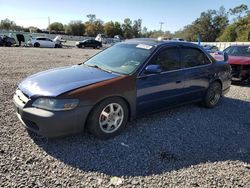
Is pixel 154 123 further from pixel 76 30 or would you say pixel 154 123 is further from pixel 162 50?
pixel 76 30

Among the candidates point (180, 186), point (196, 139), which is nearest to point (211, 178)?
point (180, 186)

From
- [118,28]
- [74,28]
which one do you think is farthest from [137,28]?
[74,28]

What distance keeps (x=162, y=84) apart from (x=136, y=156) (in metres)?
1.53

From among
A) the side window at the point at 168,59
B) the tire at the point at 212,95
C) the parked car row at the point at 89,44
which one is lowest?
the tire at the point at 212,95

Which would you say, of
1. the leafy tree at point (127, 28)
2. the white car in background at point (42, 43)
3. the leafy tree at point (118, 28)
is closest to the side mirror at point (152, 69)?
the white car in background at point (42, 43)

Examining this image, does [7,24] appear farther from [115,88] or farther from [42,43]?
[115,88]

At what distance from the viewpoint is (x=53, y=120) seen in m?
3.18

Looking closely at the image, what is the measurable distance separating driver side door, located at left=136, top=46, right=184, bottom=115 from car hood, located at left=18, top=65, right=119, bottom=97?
59 centimetres

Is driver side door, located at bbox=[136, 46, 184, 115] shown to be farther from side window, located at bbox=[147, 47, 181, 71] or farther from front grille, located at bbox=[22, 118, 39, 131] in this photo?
front grille, located at bbox=[22, 118, 39, 131]

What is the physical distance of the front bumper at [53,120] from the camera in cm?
319

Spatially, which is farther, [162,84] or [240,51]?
[240,51]

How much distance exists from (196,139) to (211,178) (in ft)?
3.47

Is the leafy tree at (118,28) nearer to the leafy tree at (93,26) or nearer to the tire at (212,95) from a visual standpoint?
the leafy tree at (93,26)

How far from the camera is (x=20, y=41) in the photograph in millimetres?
29062
